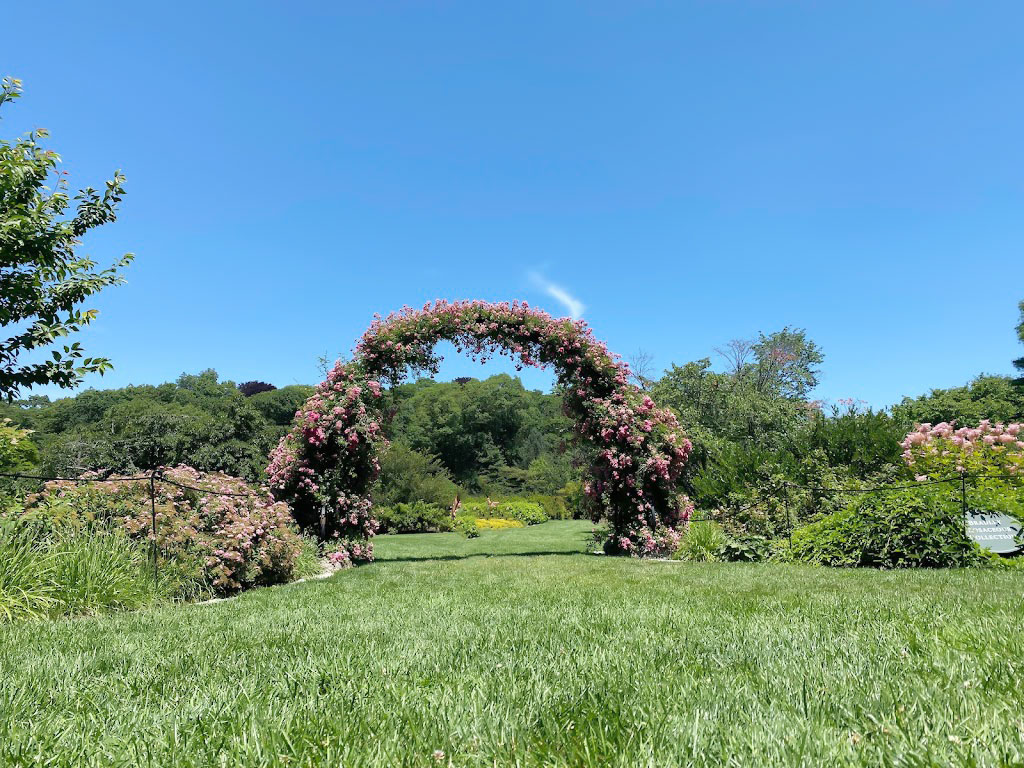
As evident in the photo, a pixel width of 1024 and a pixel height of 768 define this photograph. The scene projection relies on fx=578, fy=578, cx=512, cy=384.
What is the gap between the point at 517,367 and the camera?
1170 centimetres

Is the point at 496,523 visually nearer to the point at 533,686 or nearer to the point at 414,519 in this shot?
the point at 414,519

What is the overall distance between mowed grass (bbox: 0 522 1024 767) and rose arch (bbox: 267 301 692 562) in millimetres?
6466

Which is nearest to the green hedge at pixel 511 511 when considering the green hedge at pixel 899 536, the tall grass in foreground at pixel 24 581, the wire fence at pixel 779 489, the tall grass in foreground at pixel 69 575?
the wire fence at pixel 779 489

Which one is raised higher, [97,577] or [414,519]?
[97,577]

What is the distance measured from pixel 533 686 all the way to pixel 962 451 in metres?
12.3

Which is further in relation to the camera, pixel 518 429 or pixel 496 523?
pixel 518 429

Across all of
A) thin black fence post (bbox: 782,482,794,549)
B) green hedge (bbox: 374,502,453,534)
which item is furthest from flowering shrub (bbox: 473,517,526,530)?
thin black fence post (bbox: 782,482,794,549)

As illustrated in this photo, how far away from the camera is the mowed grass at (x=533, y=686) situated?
1595 mm

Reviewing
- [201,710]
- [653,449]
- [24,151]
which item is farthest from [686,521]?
[24,151]

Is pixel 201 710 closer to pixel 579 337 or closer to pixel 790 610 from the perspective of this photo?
pixel 790 610

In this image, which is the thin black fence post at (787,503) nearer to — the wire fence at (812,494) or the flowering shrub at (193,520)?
the wire fence at (812,494)

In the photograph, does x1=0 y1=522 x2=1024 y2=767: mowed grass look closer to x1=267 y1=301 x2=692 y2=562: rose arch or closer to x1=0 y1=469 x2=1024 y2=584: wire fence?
x1=0 y1=469 x2=1024 y2=584: wire fence

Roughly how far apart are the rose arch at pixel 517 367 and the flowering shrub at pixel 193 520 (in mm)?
2633

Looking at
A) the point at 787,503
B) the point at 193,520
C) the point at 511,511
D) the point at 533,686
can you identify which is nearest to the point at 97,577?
the point at 193,520
